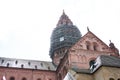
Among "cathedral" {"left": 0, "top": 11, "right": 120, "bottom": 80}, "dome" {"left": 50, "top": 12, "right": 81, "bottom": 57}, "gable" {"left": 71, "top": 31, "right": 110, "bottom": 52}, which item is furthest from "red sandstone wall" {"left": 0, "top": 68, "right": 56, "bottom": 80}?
"gable" {"left": 71, "top": 31, "right": 110, "bottom": 52}

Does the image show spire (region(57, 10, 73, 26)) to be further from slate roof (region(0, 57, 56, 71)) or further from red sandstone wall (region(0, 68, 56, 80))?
red sandstone wall (region(0, 68, 56, 80))

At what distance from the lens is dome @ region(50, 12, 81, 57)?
5709 cm

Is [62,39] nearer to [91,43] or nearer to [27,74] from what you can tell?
[27,74]

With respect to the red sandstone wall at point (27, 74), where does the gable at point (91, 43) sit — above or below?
above

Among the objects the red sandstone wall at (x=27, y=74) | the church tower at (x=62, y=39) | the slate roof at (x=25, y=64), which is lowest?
the red sandstone wall at (x=27, y=74)

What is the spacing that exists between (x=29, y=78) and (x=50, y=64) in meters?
8.39

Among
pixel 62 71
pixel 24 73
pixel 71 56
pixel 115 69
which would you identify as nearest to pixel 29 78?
pixel 24 73

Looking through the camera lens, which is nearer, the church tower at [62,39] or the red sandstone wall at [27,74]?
the red sandstone wall at [27,74]

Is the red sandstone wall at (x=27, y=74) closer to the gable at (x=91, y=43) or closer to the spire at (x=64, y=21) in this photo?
the gable at (x=91, y=43)

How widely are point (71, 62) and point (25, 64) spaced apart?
14834 mm

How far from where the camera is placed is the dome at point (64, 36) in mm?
57094

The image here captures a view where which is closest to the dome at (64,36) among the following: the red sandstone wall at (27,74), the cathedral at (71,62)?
the cathedral at (71,62)

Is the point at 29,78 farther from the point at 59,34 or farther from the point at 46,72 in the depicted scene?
the point at 59,34

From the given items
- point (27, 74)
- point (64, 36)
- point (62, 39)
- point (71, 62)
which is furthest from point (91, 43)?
point (27, 74)
